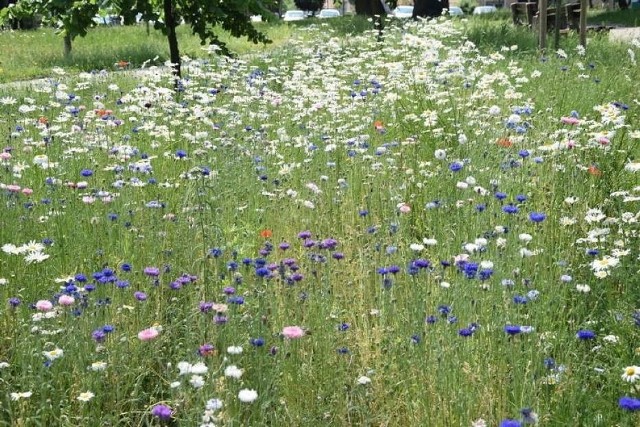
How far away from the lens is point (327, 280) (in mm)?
3365

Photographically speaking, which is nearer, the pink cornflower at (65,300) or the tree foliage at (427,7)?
the pink cornflower at (65,300)

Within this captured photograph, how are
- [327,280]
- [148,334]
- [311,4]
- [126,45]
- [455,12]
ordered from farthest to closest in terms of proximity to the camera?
[311,4] < [455,12] < [126,45] < [327,280] < [148,334]

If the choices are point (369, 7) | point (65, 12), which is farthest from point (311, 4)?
point (65, 12)

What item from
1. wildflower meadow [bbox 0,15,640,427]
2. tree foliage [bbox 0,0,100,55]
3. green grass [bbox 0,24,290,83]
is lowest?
wildflower meadow [bbox 0,15,640,427]

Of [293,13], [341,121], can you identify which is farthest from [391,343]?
[293,13]

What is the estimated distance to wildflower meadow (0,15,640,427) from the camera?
2.75m

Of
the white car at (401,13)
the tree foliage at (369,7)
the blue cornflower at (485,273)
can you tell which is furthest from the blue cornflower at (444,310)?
the tree foliage at (369,7)

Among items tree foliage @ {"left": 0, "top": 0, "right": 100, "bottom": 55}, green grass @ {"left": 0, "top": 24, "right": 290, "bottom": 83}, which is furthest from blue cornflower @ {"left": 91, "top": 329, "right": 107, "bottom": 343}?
green grass @ {"left": 0, "top": 24, "right": 290, "bottom": 83}

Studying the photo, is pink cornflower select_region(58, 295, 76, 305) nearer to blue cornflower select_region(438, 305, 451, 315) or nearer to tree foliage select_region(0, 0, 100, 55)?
blue cornflower select_region(438, 305, 451, 315)

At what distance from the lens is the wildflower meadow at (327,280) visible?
275 centimetres

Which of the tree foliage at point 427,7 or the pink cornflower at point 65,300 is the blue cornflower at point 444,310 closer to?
the pink cornflower at point 65,300

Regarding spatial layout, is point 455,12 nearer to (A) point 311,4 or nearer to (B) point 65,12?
(B) point 65,12

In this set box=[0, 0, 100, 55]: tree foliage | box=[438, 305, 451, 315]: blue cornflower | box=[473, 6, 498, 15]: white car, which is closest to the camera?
box=[438, 305, 451, 315]: blue cornflower

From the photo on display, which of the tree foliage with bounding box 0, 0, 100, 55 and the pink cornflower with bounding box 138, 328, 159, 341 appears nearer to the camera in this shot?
the pink cornflower with bounding box 138, 328, 159, 341
